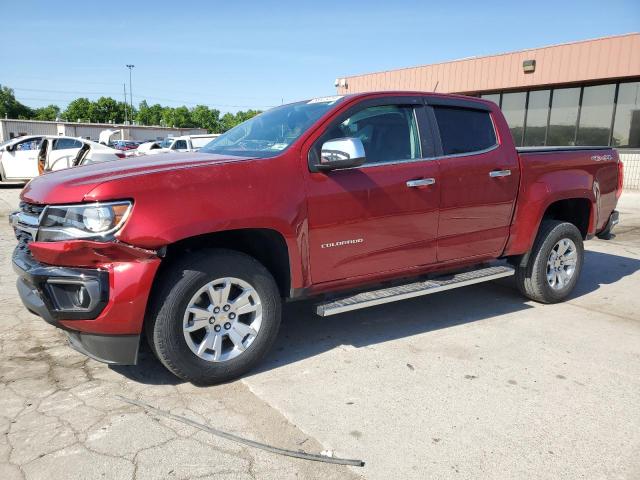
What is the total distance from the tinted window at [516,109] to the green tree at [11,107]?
101 m

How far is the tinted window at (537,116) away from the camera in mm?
16078

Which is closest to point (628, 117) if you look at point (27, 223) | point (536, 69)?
point (536, 69)

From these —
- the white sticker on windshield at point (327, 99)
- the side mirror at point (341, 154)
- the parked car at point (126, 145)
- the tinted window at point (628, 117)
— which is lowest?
the parked car at point (126, 145)

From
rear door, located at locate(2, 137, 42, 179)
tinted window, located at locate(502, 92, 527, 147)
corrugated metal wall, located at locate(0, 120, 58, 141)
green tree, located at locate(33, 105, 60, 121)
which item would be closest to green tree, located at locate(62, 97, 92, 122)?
green tree, located at locate(33, 105, 60, 121)

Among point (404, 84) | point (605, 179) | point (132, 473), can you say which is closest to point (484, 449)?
point (132, 473)

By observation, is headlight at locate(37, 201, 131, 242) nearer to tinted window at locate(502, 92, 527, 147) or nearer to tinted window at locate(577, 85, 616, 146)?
tinted window at locate(577, 85, 616, 146)

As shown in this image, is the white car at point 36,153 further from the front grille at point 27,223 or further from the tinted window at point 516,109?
the tinted window at point 516,109

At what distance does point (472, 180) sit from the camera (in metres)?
4.17

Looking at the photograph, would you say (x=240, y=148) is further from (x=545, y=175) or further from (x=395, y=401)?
(x=545, y=175)

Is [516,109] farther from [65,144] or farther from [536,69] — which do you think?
[65,144]

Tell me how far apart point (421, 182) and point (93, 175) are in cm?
225

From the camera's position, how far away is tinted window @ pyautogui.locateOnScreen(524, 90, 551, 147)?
52.7 feet

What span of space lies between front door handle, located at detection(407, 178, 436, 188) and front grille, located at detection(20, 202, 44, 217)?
2441 mm

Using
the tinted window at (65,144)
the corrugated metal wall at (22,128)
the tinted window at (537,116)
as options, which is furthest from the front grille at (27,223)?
the corrugated metal wall at (22,128)
